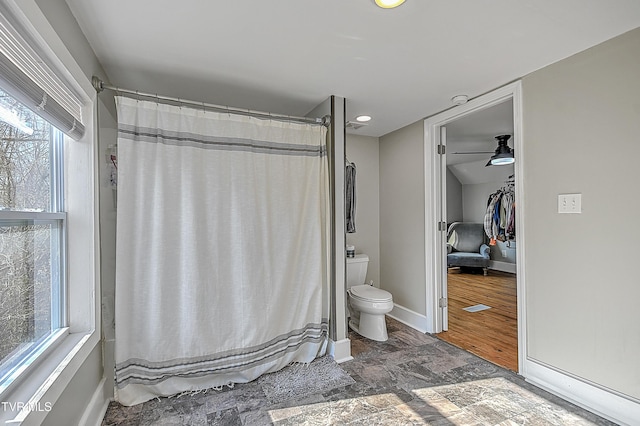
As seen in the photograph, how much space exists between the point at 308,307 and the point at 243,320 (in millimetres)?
526

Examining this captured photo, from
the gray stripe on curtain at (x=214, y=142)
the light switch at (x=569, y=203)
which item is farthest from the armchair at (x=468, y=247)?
the gray stripe on curtain at (x=214, y=142)

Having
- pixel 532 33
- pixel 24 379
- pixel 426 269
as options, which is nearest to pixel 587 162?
pixel 532 33

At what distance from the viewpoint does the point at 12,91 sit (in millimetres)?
1012

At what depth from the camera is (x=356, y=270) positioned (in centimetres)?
326

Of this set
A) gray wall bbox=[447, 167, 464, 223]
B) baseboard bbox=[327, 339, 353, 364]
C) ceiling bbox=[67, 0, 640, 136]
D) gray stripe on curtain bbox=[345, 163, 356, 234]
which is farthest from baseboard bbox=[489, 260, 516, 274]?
baseboard bbox=[327, 339, 353, 364]

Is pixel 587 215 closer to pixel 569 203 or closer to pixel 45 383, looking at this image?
pixel 569 203

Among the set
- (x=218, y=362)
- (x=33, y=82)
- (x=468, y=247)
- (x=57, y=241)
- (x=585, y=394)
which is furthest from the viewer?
(x=468, y=247)

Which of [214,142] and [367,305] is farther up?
[214,142]

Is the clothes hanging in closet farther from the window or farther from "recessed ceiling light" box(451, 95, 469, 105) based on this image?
the window

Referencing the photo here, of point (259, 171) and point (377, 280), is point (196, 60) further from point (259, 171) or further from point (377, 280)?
point (377, 280)

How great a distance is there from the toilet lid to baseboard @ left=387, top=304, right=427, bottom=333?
56 centimetres

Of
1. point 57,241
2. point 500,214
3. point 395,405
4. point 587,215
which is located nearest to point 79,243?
point 57,241

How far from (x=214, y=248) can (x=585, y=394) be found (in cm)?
252

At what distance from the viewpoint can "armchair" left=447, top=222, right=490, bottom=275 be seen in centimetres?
599
